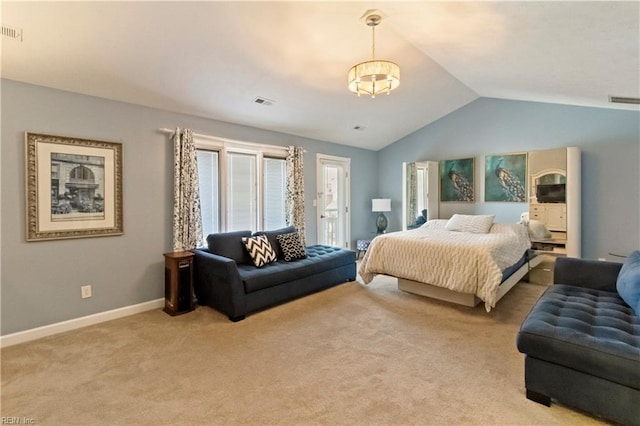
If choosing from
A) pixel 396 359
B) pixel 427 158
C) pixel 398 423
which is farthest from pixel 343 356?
pixel 427 158

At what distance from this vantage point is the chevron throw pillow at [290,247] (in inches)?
163

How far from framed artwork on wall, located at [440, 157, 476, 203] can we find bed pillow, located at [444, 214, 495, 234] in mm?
913

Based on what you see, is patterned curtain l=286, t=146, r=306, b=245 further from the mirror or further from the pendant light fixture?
the mirror

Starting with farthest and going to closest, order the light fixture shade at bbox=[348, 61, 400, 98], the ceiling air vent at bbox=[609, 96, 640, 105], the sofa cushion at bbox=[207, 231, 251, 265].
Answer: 1. the sofa cushion at bbox=[207, 231, 251, 265]
2. the ceiling air vent at bbox=[609, 96, 640, 105]
3. the light fixture shade at bbox=[348, 61, 400, 98]

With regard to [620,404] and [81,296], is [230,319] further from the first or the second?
[620,404]

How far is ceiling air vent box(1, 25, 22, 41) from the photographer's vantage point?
7.24 ft

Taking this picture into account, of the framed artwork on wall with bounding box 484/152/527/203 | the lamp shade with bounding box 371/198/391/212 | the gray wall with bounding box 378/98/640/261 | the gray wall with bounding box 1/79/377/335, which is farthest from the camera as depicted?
the lamp shade with bounding box 371/198/391/212

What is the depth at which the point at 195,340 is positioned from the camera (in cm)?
277

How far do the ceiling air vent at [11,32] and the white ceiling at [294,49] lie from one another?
4 centimetres

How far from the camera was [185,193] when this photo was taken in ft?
12.3

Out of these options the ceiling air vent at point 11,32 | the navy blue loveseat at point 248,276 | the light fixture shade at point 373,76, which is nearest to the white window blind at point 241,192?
the navy blue loveseat at point 248,276

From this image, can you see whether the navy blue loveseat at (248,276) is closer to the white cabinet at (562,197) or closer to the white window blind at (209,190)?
the white window blind at (209,190)

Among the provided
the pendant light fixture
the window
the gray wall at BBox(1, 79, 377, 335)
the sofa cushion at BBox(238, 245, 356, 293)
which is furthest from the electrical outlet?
the pendant light fixture

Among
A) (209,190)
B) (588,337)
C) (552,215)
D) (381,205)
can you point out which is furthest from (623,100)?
(209,190)
